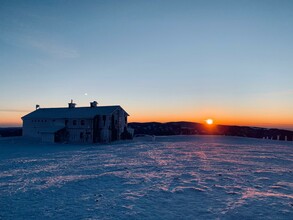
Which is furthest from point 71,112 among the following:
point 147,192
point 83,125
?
point 147,192

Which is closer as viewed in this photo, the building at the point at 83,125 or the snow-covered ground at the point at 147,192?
the snow-covered ground at the point at 147,192

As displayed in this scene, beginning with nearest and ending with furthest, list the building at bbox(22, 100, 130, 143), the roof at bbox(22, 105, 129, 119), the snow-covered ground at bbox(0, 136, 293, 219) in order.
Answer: the snow-covered ground at bbox(0, 136, 293, 219) → the building at bbox(22, 100, 130, 143) → the roof at bbox(22, 105, 129, 119)

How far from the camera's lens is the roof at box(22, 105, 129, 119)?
136 ft

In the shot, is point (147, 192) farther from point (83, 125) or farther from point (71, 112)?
point (71, 112)

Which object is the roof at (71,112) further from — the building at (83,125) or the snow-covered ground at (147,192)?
the snow-covered ground at (147,192)

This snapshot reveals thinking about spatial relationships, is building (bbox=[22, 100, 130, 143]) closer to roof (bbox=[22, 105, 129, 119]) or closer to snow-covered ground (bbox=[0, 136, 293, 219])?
roof (bbox=[22, 105, 129, 119])

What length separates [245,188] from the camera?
1152 centimetres

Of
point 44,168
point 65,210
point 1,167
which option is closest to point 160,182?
point 65,210

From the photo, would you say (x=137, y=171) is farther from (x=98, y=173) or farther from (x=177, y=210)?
(x=177, y=210)

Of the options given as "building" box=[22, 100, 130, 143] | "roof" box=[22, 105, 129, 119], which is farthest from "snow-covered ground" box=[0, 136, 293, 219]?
"roof" box=[22, 105, 129, 119]

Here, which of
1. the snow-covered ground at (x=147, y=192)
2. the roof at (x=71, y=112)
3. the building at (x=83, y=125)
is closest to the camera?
the snow-covered ground at (x=147, y=192)

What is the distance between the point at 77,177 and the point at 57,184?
1660mm

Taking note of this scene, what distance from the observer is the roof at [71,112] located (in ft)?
136

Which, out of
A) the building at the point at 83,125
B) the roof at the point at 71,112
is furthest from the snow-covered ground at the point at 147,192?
the roof at the point at 71,112
